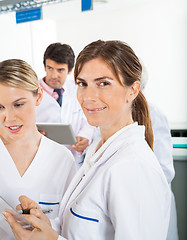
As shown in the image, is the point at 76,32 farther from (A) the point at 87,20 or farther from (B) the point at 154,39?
(B) the point at 154,39

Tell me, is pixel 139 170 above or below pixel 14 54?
below

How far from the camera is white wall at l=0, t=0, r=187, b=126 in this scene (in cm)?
471

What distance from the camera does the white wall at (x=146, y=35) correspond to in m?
4.71

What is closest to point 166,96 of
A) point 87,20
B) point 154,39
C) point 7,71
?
point 154,39

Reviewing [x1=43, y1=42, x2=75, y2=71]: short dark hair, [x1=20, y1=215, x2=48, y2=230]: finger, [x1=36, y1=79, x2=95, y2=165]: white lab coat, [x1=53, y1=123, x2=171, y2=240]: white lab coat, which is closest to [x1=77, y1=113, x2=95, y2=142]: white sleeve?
[x1=36, y1=79, x2=95, y2=165]: white lab coat

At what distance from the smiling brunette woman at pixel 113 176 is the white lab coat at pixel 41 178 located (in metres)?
→ 0.21

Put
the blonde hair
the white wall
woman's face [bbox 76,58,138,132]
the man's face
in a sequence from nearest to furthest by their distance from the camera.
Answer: woman's face [bbox 76,58,138,132] < the blonde hair < the man's face < the white wall

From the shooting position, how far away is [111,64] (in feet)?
3.06

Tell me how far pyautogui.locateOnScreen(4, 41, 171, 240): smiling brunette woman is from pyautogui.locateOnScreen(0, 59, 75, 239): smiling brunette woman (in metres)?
0.22

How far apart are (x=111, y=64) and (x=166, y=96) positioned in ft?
13.7

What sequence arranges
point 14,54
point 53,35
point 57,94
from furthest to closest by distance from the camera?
point 53,35, point 14,54, point 57,94

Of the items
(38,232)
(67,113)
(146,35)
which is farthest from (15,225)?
(146,35)

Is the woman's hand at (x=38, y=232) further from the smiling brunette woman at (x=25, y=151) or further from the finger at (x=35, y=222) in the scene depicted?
the smiling brunette woman at (x=25, y=151)

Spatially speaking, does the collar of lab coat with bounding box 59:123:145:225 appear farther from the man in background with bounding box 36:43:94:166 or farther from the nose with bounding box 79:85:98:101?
the man in background with bounding box 36:43:94:166
